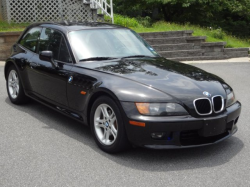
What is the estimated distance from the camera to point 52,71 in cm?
560

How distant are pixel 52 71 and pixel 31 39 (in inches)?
53.6

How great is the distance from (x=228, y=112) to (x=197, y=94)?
46cm

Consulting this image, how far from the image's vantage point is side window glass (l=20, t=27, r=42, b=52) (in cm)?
650

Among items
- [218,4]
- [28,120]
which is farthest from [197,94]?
[218,4]

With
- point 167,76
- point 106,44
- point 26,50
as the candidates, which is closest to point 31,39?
point 26,50

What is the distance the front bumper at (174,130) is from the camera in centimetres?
415

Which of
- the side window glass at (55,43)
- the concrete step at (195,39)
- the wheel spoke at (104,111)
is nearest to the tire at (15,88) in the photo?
A: the side window glass at (55,43)

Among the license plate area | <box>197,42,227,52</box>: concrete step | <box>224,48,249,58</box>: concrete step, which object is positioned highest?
the license plate area

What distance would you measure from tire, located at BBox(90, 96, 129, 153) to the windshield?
959mm

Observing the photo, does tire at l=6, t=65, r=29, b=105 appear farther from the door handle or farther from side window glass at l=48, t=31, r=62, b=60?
side window glass at l=48, t=31, r=62, b=60

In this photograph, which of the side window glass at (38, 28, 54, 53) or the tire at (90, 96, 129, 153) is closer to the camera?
the tire at (90, 96, 129, 153)

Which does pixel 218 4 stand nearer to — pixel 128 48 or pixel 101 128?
pixel 128 48

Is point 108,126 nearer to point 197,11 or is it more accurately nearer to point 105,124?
point 105,124

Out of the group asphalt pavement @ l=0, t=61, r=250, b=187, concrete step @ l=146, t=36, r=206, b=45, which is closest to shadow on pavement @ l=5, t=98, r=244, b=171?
asphalt pavement @ l=0, t=61, r=250, b=187
